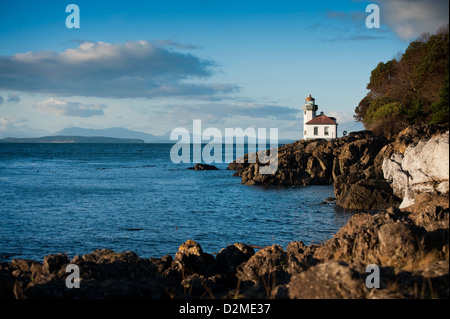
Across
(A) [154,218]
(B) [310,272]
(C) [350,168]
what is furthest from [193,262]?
(C) [350,168]

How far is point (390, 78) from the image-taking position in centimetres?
7325

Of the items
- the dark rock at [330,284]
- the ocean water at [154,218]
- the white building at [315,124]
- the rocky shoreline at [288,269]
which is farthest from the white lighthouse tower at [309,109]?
the dark rock at [330,284]

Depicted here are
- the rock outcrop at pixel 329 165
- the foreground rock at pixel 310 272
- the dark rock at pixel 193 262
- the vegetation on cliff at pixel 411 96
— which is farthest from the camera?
the vegetation on cliff at pixel 411 96

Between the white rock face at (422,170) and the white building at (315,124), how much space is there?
5317 cm

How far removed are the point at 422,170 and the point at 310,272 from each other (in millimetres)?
22281

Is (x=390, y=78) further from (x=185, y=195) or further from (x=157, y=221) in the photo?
(x=157, y=221)

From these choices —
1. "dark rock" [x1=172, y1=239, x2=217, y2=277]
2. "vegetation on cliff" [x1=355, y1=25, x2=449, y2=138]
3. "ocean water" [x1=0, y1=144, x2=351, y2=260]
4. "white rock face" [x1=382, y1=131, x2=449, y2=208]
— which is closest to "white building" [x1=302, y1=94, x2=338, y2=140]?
"vegetation on cliff" [x1=355, y1=25, x2=449, y2=138]

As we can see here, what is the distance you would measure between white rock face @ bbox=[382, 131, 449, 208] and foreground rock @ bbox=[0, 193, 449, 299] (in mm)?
8236

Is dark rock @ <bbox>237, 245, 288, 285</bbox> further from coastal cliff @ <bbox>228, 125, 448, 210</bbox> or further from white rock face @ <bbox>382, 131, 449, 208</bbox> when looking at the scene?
coastal cliff @ <bbox>228, 125, 448, 210</bbox>

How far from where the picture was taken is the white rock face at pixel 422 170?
73.5 ft

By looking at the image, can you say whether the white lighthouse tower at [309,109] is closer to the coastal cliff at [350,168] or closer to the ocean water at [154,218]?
the coastal cliff at [350,168]

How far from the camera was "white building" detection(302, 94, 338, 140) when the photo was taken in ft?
298
